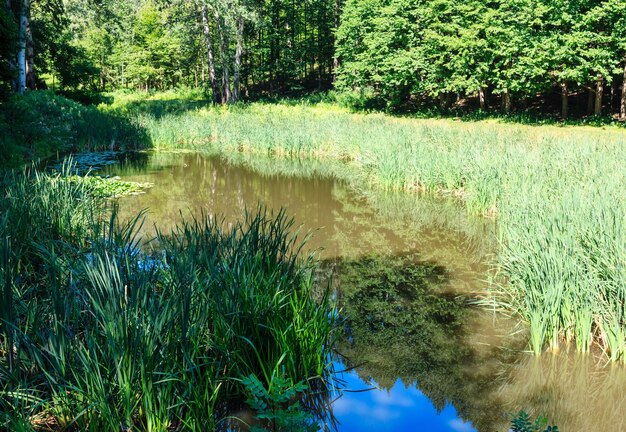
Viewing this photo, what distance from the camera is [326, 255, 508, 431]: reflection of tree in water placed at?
152 inches

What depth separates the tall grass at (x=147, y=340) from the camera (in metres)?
2.59

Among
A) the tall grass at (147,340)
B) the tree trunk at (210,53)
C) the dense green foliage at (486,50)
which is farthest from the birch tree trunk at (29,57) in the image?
the tall grass at (147,340)

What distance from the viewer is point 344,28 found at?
29.9 meters

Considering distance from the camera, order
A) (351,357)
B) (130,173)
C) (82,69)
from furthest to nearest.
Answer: (82,69) → (130,173) → (351,357)

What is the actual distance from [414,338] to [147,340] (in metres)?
2.75

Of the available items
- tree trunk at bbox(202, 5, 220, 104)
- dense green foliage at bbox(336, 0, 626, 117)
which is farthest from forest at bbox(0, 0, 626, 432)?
tree trunk at bbox(202, 5, 220, 104)

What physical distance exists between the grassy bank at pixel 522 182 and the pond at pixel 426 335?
318 millimetres

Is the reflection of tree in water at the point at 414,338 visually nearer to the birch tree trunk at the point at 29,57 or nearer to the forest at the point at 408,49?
the forest at the point at 408,49

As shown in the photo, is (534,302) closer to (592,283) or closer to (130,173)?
(592,283)

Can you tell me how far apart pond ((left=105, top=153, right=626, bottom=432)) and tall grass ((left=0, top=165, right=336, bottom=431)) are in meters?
0.59

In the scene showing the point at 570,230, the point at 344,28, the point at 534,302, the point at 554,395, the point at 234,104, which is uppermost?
the point at 344,28

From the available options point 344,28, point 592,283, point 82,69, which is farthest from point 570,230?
point 344,28

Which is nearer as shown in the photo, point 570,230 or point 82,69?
point 570,230

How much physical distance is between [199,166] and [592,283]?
12.0m
